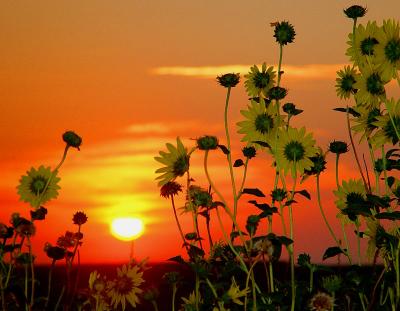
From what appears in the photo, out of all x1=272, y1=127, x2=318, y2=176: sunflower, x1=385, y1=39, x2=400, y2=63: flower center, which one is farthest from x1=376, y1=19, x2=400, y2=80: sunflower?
x1=272, y1=127, x2=318, y2=176: sunflower

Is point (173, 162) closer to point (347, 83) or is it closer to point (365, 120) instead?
point (365, 120)

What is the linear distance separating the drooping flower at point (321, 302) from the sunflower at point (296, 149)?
3.61ft

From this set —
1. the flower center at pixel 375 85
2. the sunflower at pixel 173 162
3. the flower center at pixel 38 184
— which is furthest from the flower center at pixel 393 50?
the flower center at pixel 38 184

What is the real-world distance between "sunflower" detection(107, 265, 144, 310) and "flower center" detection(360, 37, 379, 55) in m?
2.46

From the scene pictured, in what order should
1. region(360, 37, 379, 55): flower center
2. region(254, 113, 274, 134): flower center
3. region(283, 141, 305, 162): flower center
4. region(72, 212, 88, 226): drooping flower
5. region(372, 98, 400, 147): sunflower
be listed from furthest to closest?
region(72, 212, 88, 226): drooping flower < region(254, 113, 274, 134): flower center < region(360, 37, 379, 55): flower center < region(283, 141, 305, 162): flower center < region(372, 98, 400, 147): sunflower

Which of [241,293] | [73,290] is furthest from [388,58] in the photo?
[73,290]

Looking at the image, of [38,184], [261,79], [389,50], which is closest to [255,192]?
[389,50]

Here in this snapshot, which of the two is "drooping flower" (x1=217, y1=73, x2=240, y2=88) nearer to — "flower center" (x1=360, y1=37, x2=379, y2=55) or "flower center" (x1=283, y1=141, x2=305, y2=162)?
"flower center" (x1=283, y1=141, x2=305, y2=162)

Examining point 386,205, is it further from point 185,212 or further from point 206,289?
point 185,212

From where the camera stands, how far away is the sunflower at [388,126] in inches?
197

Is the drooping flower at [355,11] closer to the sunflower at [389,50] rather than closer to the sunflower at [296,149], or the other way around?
the sunflower at [389,50]

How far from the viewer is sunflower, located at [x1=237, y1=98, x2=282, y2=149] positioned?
5.49 meters

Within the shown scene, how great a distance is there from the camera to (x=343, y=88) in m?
6.36

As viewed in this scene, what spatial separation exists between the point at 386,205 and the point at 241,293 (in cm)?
105
